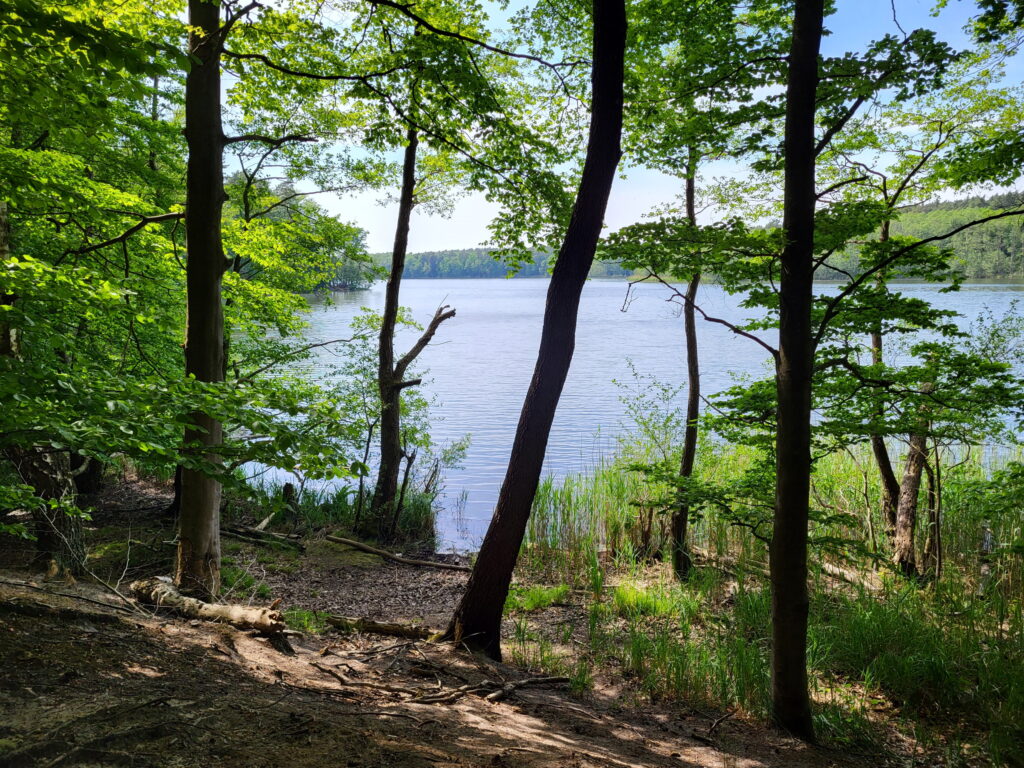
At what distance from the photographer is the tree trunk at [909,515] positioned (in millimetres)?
7648

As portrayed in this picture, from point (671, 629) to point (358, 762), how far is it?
4.66 m

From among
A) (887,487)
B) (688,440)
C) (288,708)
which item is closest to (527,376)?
(688,440)

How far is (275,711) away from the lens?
2938 mm

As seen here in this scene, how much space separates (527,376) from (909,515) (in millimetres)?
17040

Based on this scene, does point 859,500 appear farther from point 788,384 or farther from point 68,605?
point 68,605

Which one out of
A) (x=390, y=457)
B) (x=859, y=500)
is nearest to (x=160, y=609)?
(x=390, y=457)

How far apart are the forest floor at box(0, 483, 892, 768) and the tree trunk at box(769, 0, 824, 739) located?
1.48 feet

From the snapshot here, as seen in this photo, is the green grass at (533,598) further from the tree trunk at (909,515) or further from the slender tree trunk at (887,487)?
the slender tree trunk at (887,487)

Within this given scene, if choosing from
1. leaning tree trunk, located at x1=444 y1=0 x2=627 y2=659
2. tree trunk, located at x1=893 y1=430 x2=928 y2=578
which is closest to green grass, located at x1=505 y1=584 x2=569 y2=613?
leaning tree trunk, located at x1=444 y1=0 x2=627 y2=659

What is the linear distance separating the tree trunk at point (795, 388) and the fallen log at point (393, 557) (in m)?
5.15

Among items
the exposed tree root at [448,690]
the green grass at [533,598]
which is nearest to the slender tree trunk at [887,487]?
the green grass at [533,598]

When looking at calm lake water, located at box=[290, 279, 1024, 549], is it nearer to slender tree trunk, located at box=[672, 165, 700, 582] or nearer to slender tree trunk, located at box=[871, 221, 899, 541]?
slender tree trunk, located at box=[672, 165, 700, 582]

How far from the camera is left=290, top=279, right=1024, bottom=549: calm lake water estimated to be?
12938 millimetres

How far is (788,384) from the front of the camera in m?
4.35
